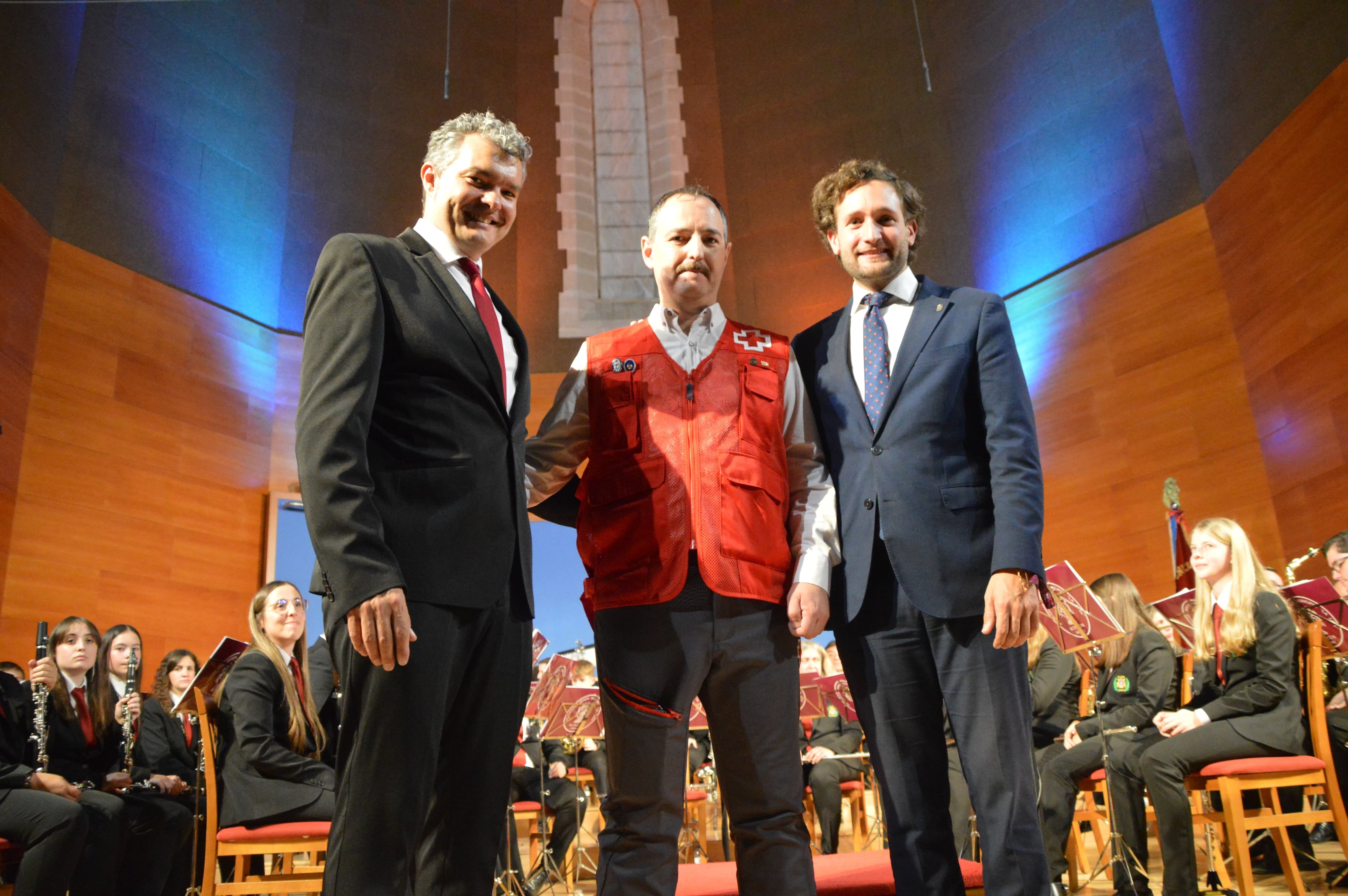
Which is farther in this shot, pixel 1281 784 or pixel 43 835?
pixel 43 835

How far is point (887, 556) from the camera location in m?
1.83

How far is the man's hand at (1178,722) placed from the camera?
11.4 feet

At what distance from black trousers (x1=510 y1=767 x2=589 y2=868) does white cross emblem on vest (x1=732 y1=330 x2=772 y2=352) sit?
331 centimetres

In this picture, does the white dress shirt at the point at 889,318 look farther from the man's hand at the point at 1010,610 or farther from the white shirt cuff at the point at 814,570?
the man's hand at the point at 1010,610

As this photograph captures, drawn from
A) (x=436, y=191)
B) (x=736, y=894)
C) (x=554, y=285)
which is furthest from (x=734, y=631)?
(x=554, y=285)

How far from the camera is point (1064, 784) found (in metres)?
4.11

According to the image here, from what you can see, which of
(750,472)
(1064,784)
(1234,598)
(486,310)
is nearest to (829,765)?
(1064,784)

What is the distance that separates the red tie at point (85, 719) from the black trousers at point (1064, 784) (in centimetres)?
409

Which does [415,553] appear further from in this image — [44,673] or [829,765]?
[829,765]

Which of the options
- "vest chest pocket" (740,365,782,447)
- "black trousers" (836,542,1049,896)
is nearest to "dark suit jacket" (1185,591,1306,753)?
"black trousers" (836,542,1049,896)

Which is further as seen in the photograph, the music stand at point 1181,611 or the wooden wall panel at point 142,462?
the wooden wall panel at point 142,462

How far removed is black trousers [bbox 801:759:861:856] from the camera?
4.99 metres

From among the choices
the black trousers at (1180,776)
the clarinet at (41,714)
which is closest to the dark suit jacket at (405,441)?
the black trousers at (1180,776)

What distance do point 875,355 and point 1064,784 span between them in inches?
116
